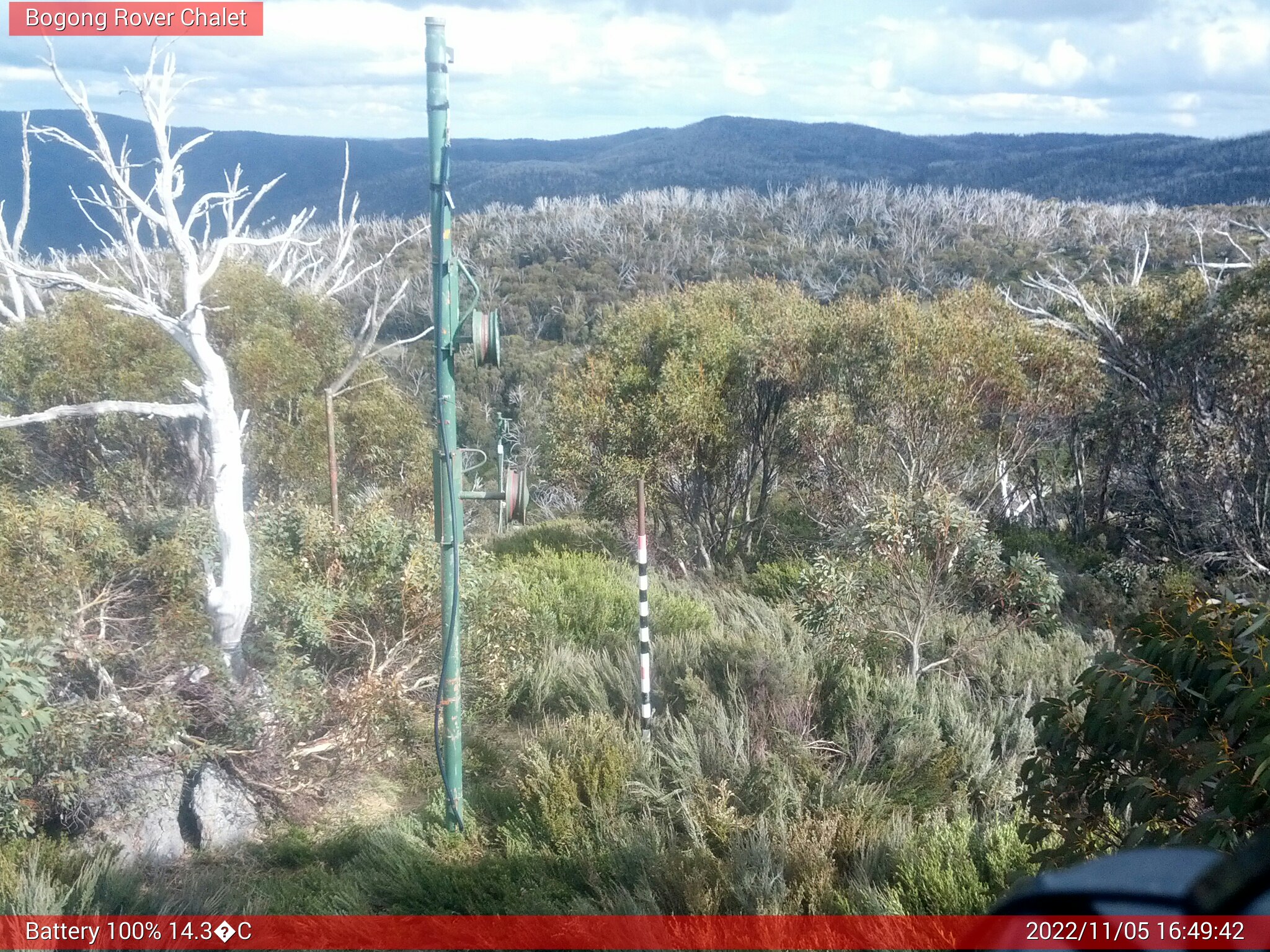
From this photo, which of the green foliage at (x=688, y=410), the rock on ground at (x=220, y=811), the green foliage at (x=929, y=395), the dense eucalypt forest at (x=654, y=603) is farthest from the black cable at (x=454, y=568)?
the green foliage at (x=688, y=410)

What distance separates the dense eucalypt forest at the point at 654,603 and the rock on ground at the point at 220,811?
0.09 ft

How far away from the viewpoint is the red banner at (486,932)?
3658 millimetres

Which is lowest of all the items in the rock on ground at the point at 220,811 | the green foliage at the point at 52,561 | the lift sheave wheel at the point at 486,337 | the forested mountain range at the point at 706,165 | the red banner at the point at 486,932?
the rock on ground at the point at 220,811

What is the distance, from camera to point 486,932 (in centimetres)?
429

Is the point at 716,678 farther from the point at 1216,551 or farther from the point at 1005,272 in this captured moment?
the point at 1005,272

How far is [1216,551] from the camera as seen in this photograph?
1116cm

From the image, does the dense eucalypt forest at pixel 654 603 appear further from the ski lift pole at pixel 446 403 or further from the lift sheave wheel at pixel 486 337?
the lift sheave wheel at pixel 486 337

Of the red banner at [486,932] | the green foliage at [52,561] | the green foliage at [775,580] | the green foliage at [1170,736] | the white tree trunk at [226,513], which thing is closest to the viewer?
the green foliage at [1170,736]

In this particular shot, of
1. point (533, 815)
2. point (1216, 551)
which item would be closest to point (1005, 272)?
point (1216, 551)

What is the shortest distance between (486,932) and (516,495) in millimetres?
2005

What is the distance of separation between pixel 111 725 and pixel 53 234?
1661 cm

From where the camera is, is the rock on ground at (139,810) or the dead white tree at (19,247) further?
the dead white tree at (19,247)

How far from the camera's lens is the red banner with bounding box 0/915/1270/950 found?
12.0 ft

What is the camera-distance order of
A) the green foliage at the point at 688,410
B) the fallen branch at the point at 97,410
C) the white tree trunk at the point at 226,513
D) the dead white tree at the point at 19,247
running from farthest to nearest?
A: 1. the green foliage at the point at 688,410
2. the dead white tree at the point at 19,247
3. the white tree trunk at the point at 226,513
4. the fallen branch at the point at 97,410
